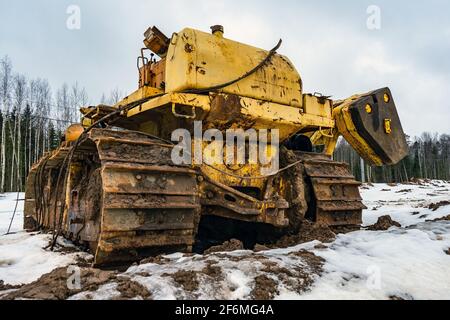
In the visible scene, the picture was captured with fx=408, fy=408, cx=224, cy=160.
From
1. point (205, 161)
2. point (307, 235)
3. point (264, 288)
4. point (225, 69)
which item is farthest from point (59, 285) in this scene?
point (307, 235)

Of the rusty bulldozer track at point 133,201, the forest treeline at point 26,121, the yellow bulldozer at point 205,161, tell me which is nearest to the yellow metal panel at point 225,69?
the yellow bulldozer at point 205,161

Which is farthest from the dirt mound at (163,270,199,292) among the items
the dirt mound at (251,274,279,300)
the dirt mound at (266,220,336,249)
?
the dirt mound at (266,220,336,249)

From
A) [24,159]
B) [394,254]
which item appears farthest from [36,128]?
[394,254]

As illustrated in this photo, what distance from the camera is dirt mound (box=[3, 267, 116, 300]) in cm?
227

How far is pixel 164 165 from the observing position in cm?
363

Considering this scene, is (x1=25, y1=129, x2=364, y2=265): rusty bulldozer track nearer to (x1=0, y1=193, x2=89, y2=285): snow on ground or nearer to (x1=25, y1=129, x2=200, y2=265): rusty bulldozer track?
(x1=25, y1=129, x2=200, y2=265): rusty bulldozer track

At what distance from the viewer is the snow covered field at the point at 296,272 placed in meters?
2.41

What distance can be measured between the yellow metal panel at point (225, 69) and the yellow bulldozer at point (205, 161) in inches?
0.5

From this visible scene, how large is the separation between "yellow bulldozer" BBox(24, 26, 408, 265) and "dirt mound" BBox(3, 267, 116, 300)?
0.53 meters

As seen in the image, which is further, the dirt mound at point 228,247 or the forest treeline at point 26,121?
the forest treeline at point 26,121

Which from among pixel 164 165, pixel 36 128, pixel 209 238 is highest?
pixel 36 128

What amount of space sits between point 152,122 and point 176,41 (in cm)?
92

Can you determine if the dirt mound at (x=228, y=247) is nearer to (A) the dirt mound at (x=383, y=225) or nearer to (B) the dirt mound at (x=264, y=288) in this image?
(B) the dirt mound at (x=264, y=288)
